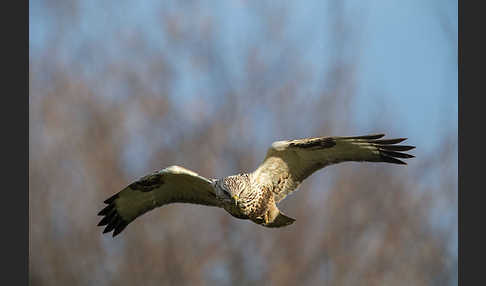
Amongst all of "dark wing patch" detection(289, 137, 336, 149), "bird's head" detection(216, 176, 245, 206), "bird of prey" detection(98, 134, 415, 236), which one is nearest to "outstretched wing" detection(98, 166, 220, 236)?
"bird of prey" detection(98, 134, 415, 236)

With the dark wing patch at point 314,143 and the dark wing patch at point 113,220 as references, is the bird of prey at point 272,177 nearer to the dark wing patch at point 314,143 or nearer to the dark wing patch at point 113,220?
the dark wing patch at point 314,143

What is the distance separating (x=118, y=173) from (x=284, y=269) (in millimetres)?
1841

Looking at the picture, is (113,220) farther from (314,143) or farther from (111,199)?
(314,143)

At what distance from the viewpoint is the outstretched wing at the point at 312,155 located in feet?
9.50

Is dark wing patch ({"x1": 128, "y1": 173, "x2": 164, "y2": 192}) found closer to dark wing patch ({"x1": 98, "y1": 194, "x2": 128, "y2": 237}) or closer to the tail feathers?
dark wing patch ({"x1": 98, "y1": 194, "x2": 128, "y2": 237})

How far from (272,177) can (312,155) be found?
234 millimetres

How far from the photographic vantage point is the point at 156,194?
331 cm

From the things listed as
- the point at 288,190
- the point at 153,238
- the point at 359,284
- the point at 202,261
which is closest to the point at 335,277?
the point at 359,284

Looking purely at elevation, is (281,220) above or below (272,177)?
below

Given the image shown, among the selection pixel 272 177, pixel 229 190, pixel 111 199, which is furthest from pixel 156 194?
pixel 229 190

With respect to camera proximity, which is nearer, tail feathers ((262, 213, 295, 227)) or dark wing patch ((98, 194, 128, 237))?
tail feathers ((262, 213, 295, 227))

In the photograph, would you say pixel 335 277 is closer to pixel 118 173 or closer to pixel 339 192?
pixel 339 192

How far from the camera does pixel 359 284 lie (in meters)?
5.45

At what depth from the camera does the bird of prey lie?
2.68 meters
